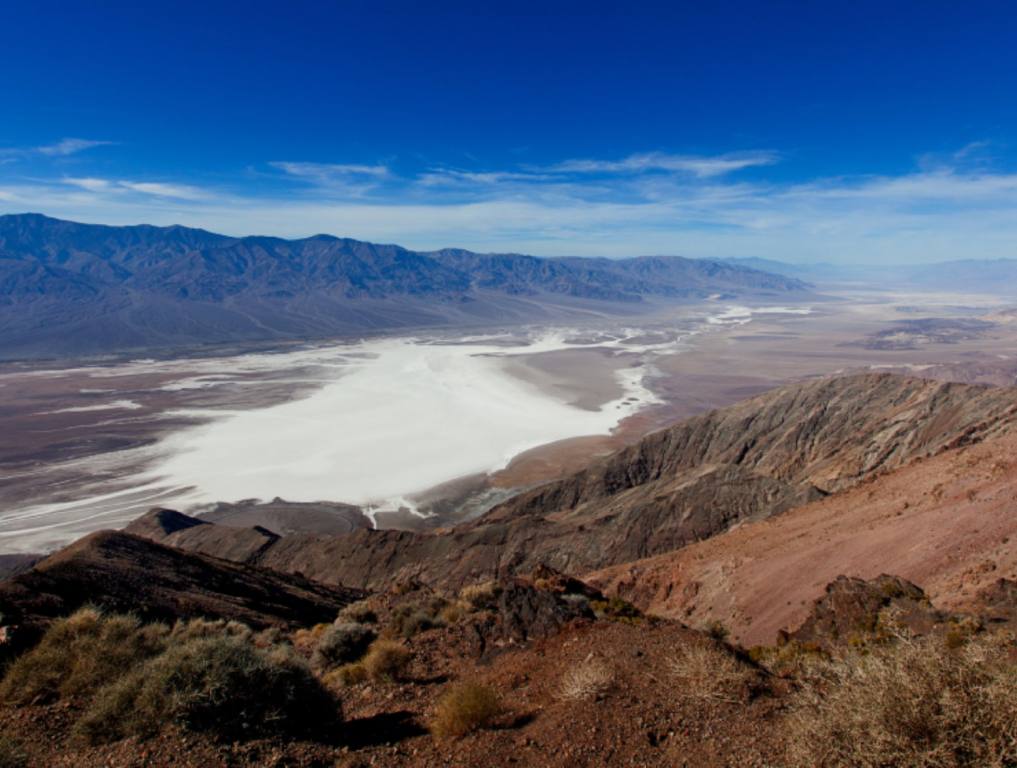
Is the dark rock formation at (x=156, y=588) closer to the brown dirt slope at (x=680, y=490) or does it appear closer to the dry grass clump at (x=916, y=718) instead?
the brown dirt slope at (x=680, y=490)

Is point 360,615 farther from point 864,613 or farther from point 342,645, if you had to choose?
point 864,613

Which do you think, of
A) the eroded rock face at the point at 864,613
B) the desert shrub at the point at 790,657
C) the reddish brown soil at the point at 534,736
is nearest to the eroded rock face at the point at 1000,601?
the eroded rock face at the point at 864,613

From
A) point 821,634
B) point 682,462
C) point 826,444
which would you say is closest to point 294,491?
point 682,462

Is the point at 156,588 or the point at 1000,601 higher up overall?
the point at 1000,601

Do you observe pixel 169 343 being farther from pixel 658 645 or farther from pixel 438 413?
pixel 658 645

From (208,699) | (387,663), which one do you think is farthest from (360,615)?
(208,699)
